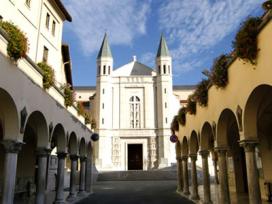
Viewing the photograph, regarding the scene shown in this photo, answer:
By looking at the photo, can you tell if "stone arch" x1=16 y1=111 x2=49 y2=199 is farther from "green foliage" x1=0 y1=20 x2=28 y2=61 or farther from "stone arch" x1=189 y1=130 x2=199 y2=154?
"stone arch" x1=189 y1=130 x2=199 y2=154

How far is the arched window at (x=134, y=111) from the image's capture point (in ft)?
157

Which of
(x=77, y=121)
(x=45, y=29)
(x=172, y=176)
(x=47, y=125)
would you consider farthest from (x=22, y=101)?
(x=172, y=176)

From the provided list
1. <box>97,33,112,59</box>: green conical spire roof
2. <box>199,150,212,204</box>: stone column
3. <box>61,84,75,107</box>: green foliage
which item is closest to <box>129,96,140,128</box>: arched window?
<box>97,33,112,59</box>: green conical spire roof

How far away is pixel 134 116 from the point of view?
4812cm

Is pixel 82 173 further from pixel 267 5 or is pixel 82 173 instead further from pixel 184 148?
pixel 267 5

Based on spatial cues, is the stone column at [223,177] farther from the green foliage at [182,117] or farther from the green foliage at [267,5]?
the green foliage at [182,117]

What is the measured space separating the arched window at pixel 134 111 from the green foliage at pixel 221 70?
1472 inches

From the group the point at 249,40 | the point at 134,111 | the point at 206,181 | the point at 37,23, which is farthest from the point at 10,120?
the point at 134,111

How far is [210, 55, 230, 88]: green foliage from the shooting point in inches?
406

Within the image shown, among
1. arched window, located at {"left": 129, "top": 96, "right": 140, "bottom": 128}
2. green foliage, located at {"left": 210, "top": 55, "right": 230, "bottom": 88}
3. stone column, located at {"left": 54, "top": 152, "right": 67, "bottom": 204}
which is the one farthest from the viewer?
arched window, located at {"left": 129, "top": 96, "right": 140, "bottom": 128}

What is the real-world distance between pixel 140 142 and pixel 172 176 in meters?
11.2

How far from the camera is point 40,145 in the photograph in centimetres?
1217

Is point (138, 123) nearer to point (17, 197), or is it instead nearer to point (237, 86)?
point (17, 197)

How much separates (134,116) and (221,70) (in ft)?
125
